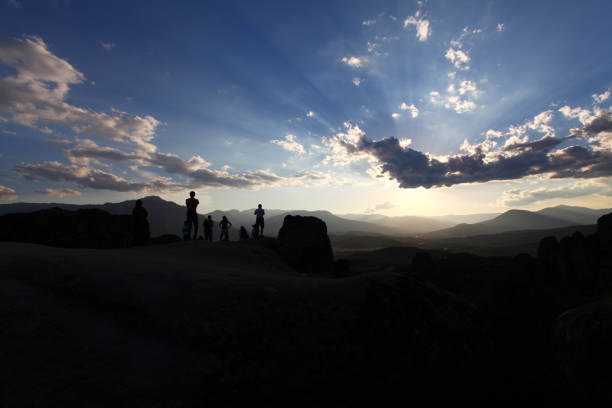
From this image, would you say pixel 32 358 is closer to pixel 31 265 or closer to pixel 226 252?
pixel 31 265

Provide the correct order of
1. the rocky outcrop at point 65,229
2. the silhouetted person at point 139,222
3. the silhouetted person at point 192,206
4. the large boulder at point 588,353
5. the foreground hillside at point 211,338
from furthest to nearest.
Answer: the rocky outcrop at point 65,229, the silhouetted person at point 192,206, the silhouetted person at point 139,222, the large boulder at point 588,353, the foreground hillside at point 211,338

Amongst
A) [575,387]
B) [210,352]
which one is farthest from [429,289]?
[210,352]

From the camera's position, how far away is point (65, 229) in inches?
613

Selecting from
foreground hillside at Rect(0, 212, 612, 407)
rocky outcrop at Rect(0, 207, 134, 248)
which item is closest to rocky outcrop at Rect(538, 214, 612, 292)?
foreground hillside at Rect(0, 212, 612, 407)

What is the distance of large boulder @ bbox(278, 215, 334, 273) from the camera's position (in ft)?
48.5

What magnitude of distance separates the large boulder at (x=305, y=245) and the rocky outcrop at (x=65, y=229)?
9.51 metres

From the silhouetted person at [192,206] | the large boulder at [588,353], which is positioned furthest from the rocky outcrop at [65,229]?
the large boulder at [588,353]

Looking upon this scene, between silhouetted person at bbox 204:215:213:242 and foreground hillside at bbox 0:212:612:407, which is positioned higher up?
silhouetted person at bbox 204:215:213:242

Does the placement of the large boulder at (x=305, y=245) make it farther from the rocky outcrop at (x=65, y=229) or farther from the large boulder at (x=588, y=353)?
the large boulder at (x=588, y=353)

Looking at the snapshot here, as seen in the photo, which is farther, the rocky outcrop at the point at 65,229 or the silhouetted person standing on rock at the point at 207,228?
the silhouetted person standing on rock at the point at 207,228

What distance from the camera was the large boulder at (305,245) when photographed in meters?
14.8

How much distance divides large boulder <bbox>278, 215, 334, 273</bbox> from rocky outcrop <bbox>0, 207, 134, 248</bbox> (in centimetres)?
Result: 951

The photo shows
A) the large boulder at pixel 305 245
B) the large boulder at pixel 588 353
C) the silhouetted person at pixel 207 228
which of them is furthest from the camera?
the silhouetted person at pixel 207 228

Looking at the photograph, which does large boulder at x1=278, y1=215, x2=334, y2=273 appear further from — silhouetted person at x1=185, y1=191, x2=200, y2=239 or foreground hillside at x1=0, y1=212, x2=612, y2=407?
foreground hillside at x1=0, y1=212, x2=612, y2=407
